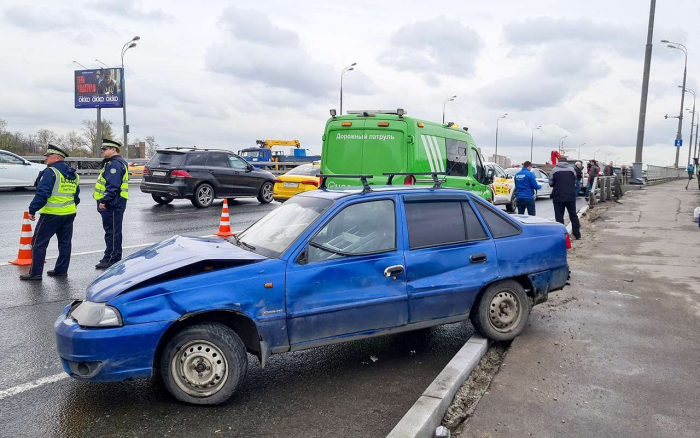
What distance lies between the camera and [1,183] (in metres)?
19.7

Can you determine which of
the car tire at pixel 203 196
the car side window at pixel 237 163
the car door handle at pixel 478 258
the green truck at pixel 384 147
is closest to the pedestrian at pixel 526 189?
the green truck at pixel 384 147

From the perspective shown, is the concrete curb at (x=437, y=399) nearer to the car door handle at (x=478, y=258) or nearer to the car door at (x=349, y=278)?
the car door at (x=349, y=278)

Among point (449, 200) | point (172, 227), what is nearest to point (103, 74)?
point (172, 227)

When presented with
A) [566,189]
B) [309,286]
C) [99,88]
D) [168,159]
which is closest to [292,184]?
[168,159]

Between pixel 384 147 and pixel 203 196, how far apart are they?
883 cm

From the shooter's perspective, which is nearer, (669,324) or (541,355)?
(541,355)

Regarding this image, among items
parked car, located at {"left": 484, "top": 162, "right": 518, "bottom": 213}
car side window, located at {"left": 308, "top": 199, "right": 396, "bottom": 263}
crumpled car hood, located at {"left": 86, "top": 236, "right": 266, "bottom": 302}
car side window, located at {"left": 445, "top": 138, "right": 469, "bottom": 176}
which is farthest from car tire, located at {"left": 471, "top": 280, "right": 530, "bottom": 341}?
parked car, located at {"left": 484, "top": 162, "right": 518, "bottom": 213}

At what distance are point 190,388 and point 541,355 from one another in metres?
2.92

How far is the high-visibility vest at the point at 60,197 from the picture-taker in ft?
25.5

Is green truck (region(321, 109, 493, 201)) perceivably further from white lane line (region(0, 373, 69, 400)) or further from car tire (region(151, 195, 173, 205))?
car tire (region(151, 195, 173, 205))

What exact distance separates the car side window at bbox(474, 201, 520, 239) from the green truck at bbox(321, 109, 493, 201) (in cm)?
436

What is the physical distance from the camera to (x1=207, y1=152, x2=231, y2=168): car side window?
17.9 metres

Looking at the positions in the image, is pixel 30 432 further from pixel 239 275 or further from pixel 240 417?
pixel 239 275

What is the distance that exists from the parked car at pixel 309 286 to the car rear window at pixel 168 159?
12677 mm
